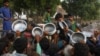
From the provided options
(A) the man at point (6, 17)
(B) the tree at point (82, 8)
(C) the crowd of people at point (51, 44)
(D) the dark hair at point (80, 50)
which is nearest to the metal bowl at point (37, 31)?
(C) the crowd of people at point (51, 44)

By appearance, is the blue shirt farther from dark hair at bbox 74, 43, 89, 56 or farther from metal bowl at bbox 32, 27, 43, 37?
dark hair at bbox 74, 43, 89, 56

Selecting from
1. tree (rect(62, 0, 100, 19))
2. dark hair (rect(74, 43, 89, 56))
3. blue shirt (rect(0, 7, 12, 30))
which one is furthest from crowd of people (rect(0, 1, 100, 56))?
tree (rect(62, 0, 100, 19))

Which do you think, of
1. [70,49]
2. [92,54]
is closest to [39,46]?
[70,49]

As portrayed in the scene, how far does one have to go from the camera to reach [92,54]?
6.56 m

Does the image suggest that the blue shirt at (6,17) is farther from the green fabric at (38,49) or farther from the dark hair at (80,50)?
the dark hair at (80,50)

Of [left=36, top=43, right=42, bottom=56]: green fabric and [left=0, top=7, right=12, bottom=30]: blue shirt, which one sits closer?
[left=36, top=43, right=42, bottom=56]: green fabric

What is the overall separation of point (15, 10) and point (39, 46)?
2105 centimetres

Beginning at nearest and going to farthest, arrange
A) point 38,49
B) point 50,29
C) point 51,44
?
1. point 38,49
2. point 51,44
3. point 50,29

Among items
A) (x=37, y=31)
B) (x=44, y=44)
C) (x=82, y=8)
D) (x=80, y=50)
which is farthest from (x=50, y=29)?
(x=82, y=8)

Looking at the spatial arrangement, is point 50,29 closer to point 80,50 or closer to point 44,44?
point 44,44

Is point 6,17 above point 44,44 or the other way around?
the other way around

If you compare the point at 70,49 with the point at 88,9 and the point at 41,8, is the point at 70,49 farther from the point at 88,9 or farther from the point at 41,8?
the point at 88,9

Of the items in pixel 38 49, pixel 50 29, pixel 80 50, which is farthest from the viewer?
pixel 50 29

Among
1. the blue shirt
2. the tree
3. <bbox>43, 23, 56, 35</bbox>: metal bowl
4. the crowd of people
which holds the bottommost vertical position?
the tree
